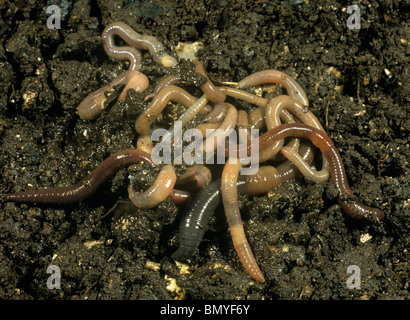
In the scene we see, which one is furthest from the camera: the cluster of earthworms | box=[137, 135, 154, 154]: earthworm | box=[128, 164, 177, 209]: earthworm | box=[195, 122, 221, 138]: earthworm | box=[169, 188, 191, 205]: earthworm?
box=[195, 122, 221, 138]: earthworm

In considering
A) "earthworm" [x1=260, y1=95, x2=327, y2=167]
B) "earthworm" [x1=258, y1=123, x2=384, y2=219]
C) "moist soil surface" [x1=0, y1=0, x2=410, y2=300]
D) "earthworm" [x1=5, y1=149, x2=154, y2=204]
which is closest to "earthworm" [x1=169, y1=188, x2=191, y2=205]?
"moist soil surface" [x1=0, y1=0, x2=410, y2=300]

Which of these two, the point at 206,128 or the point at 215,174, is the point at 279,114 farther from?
the point at 215,174

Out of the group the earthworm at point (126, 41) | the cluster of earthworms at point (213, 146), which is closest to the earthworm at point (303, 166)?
the cluster of earthworms at point (213, 146)

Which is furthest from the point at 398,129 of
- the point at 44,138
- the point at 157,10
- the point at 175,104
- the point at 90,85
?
the point at 44,138

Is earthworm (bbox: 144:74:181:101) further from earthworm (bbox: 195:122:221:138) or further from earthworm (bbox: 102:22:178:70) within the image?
earthworm (bbox: 195:122:221:138)

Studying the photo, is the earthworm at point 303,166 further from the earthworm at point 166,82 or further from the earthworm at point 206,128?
Answer: the earthworm at point 166,82
